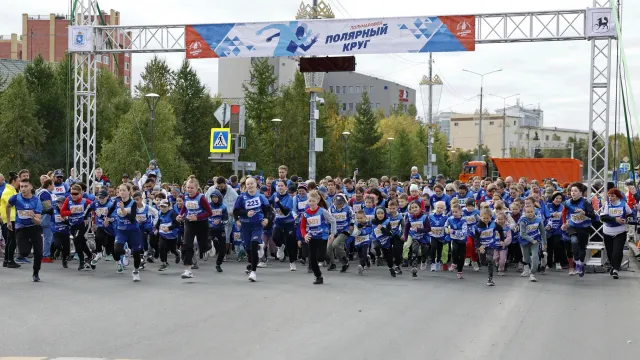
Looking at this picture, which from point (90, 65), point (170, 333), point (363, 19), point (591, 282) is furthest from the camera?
point (90, 65)

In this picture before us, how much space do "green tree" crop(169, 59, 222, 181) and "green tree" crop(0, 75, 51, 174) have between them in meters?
11.1

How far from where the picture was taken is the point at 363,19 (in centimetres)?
2300

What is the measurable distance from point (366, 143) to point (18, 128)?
103ft

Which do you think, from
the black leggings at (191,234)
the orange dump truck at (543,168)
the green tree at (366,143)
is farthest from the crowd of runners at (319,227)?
the green tree at (366,143)

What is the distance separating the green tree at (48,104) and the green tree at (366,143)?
85.6 feet

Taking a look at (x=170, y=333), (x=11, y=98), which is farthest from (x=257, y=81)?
(x=170, y=333)

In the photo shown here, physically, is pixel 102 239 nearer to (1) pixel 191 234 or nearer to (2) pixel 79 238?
(2) pixel 79 238

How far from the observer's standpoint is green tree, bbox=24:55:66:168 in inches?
2271

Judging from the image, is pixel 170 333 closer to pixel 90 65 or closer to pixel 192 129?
pixel 90 65

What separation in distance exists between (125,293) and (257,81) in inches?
2387

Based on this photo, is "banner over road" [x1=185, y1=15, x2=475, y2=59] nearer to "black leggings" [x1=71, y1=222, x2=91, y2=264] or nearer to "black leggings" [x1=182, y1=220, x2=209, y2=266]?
"black leggings" [x1=71, y1=222, x2=91, y2=264]

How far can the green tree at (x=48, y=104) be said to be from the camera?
5769 cm

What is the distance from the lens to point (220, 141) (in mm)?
25172

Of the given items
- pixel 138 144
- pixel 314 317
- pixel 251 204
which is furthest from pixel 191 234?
pixel 138 144
